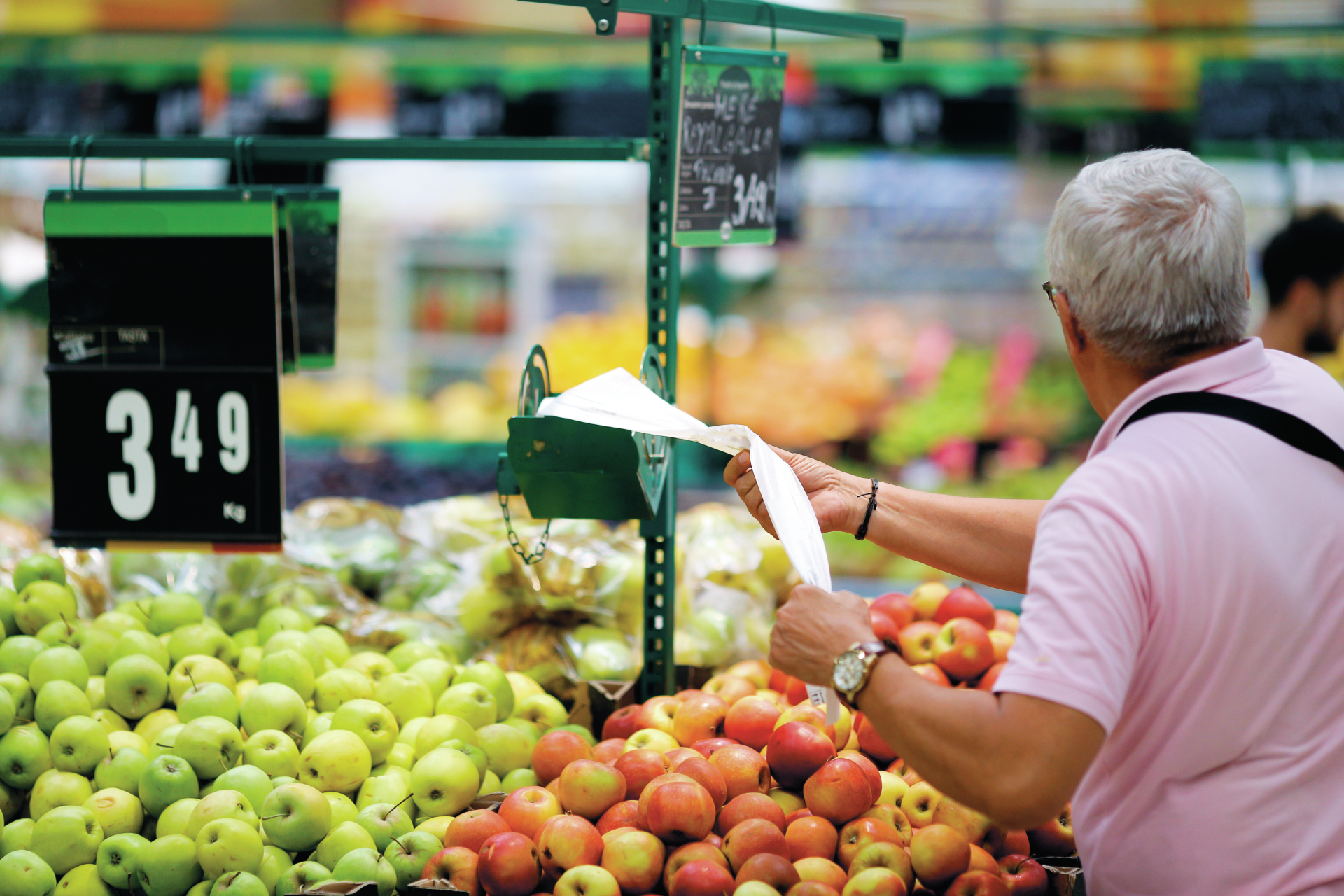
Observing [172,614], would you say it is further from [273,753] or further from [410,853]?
[410,853]

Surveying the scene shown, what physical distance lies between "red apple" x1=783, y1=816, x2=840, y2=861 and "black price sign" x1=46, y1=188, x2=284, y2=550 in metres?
1.22

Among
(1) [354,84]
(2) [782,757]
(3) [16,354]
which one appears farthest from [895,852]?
(3) [16,354]

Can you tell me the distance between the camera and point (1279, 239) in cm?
371

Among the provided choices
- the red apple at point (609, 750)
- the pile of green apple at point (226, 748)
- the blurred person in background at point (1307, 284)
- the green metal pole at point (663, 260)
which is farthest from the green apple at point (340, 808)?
the blurred person in background at point (1307, 284)

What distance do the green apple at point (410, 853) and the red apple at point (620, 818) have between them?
45mm

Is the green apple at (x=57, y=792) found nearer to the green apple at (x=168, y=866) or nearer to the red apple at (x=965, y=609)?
the green apple at (x=168, y=866)

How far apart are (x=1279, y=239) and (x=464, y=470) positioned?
3.26m

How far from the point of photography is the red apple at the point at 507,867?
153cm

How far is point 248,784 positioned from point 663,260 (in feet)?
3.92

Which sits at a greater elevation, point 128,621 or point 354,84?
point 354,84

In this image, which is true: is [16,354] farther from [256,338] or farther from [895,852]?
[895,852]

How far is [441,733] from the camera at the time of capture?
75.7 inches

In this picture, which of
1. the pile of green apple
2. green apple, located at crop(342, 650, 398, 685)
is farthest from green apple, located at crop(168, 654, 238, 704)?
green apple, located at crop(342, 650, 398, 685)

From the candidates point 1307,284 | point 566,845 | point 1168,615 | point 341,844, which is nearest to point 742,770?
point 566,845
